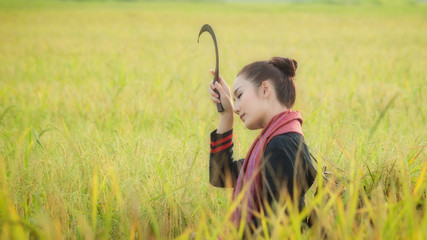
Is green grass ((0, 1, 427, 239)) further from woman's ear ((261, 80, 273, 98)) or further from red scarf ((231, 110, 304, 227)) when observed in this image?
woman's ear ((261, 80, 273, 98))

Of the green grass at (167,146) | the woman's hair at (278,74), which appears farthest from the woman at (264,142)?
the green grass at (167,146)

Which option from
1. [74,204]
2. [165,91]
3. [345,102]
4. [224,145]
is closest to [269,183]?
[224,145]

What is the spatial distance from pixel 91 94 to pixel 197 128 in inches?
75.6

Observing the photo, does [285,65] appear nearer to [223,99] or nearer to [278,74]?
[278,74]

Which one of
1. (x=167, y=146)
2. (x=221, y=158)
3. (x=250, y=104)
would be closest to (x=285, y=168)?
(x=250, y=104)

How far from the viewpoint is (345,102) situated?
3.99 metres

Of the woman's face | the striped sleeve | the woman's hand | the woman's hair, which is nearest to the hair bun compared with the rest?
the woman's hair

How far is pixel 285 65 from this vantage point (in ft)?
5.51

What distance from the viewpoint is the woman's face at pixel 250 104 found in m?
1.67

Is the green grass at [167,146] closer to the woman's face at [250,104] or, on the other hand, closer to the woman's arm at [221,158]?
the woman's arm at [221,158]

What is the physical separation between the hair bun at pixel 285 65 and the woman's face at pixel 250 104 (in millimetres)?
142

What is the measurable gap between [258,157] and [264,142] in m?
0.07

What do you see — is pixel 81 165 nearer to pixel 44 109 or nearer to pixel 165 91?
pixel 44 109

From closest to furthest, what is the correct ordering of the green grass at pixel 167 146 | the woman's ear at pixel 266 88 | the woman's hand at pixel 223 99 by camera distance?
the green grass at pixel 167 146 → the woman's ear at pixel 266 88 → the woman's hand at pixel 223 99
